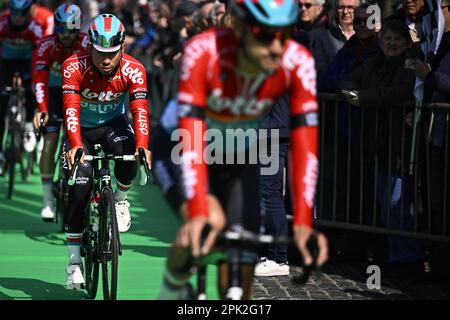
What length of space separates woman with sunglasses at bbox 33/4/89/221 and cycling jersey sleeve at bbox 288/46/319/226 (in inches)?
238

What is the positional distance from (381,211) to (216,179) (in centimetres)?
405

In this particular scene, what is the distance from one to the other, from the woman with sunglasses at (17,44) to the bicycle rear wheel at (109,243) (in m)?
6.92

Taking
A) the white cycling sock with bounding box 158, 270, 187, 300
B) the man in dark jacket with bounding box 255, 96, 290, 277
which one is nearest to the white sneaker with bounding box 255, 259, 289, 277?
the man in dark jacket with bounding box 255, 96, 290, 277

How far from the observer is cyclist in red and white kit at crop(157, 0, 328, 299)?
19.1ft

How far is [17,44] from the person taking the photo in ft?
53.6

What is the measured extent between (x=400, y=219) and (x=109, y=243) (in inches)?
99.3

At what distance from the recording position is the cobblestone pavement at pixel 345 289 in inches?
367

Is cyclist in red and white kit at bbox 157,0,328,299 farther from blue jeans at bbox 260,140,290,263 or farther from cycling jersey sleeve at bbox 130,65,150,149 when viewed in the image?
blue jeans at bbox 260,140,290,263

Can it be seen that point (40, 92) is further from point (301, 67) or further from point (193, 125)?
point (193, 125)

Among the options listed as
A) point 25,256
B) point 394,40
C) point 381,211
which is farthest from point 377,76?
point 25,256

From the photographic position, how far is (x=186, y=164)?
5805mm

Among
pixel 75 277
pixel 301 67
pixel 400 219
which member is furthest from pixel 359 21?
pixel 301 67

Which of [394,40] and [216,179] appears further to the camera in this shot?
[394,40]
